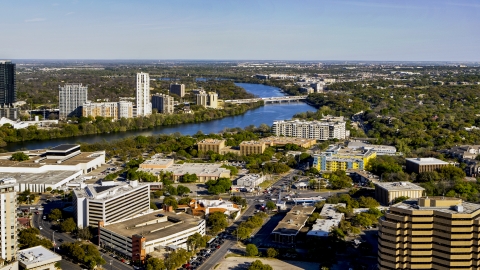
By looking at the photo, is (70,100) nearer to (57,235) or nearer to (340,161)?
(340,161)

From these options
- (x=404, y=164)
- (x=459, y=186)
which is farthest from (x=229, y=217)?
(x=404, y=164)

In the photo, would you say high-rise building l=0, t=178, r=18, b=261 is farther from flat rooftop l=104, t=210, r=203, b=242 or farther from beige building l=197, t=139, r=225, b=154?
beige building l=197, t=139, r=225, b=154

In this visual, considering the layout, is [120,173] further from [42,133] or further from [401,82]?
[401,82]

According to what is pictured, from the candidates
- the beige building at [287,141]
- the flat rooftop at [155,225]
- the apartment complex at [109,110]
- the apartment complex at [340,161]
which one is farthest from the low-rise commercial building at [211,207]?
the apartment complex at [109,110]

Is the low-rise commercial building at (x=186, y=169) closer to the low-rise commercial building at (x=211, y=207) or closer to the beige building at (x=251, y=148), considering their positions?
the beige building at (x=251, y=148)

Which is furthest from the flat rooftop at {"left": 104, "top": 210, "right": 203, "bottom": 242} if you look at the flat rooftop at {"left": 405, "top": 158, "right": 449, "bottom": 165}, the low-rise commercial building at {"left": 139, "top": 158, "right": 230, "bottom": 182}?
the flat rooftop at {"left": 405, "top": 158, "right": 449, "bottom": 165}

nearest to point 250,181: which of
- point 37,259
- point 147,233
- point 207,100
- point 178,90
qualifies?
point 147,233
